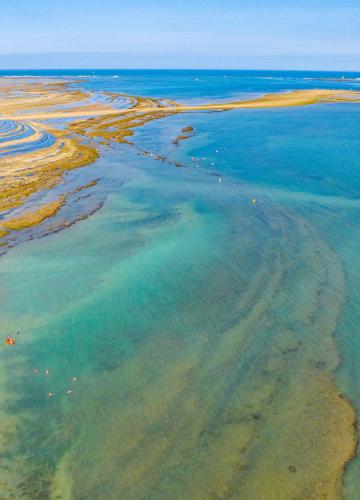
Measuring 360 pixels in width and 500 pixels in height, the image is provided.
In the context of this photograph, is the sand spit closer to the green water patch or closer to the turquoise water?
the turquoise water

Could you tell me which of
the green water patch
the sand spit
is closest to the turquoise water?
the green water patch

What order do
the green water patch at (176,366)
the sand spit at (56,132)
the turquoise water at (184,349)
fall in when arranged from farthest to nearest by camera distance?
the sand spit at (56,132), the turquoise water at (184,349), the green water patch at (176,366)

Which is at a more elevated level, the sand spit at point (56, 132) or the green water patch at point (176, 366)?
the sand spit at point (56, 132)

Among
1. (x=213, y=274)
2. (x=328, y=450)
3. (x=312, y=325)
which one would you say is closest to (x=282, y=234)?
(x=213, y=274)

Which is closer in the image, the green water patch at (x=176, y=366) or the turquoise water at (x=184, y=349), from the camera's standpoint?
the green water patch at (x=176, y=366)

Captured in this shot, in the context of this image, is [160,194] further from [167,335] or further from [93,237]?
→ [167,335]

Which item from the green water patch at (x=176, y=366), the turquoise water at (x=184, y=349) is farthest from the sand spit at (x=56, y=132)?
the green water patch at (x=176, y=366)

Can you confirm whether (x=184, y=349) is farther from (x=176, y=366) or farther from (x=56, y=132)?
(x=56, y=132)

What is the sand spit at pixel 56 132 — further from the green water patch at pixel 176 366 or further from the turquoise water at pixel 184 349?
the green water patch at pixel 176 366

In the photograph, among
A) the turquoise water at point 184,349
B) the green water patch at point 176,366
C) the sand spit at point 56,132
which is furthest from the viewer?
the sand spit at point 56,132
